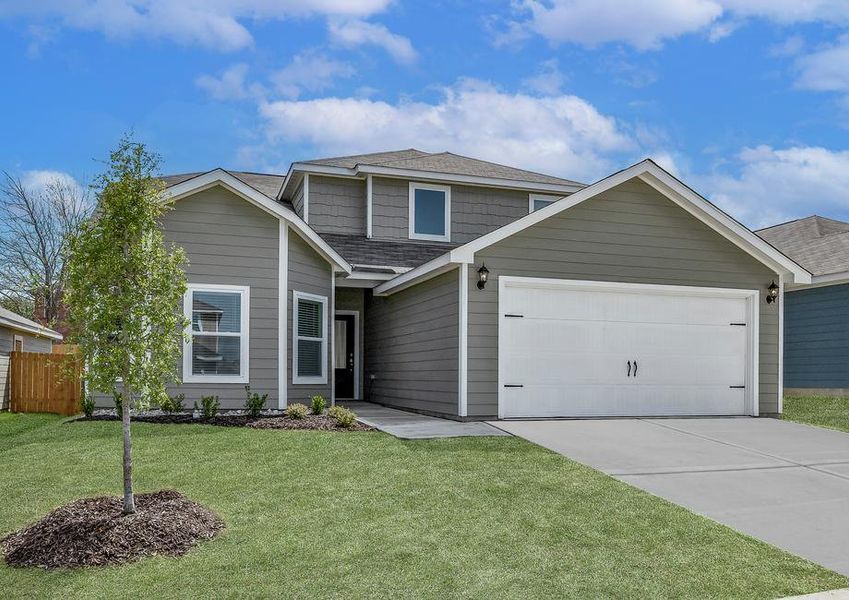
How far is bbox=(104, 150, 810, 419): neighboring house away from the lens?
450 inches

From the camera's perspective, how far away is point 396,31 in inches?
562

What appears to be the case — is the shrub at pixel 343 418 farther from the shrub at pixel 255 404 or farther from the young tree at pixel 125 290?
the young tree at pixel 125 290

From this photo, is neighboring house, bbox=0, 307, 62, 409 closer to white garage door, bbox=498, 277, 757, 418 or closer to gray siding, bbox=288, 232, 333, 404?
gray siding, bbox=288, 232, 333, 404

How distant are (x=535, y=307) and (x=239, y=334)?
197 inches

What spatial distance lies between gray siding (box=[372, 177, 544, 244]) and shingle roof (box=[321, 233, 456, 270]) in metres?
0.34

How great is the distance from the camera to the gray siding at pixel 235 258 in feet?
40.3

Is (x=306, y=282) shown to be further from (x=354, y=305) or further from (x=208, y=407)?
(x=354, y=305)

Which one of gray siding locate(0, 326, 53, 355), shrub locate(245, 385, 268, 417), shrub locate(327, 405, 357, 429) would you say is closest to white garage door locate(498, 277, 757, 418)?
shrub locate(327, 405, 357, 429)

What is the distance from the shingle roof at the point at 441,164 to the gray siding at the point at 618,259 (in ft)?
18.2

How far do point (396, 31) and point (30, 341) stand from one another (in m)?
17.5

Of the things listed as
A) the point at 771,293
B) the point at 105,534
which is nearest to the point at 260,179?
the point at 771,293

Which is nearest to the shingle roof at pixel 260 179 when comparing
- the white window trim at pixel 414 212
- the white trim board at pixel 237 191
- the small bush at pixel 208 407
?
the white window trim at pixel 414 212

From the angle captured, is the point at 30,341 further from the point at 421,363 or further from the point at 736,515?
the point at 736,515

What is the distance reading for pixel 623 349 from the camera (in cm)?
1205
